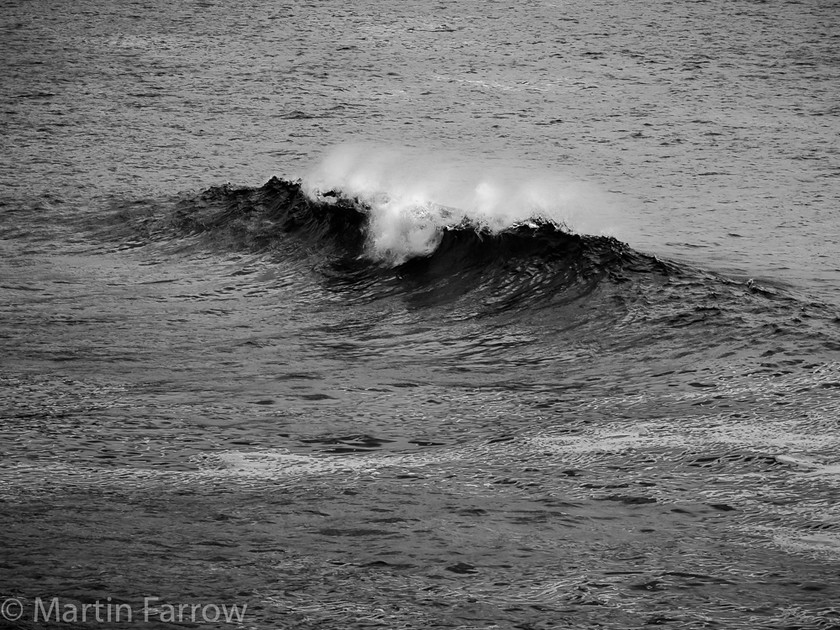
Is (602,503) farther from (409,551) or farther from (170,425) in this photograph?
(170,425)

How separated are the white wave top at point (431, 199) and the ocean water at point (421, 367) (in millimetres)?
61

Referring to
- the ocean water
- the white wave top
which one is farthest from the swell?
the white wave top

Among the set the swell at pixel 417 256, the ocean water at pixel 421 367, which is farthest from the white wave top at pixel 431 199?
the swell at pixel 417 256

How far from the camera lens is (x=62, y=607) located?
571cm

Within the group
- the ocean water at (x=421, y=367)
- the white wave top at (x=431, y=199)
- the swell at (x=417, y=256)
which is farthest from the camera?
the white wave top at (x=431, y=199)

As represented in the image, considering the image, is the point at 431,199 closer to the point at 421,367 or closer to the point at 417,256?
the point at 417,256

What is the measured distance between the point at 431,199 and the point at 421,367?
16.5 feet

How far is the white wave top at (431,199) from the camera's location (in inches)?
528

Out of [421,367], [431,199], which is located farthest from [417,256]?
[421,367]

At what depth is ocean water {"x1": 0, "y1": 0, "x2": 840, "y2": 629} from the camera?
240 inches

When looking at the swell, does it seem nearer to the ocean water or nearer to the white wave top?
the ocean water

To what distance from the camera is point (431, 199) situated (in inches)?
563

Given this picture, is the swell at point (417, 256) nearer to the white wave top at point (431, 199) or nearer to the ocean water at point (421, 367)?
the ocean water at point (421, 367)

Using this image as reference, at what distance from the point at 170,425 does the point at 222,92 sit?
18.5 metres
